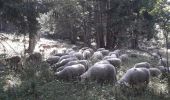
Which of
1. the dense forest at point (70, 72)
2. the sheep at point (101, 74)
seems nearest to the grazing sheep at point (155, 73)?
the dense forest at point (70, 72)

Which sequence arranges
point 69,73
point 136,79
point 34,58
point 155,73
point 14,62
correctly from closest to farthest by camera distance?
point 136,79 < point 69,73 < point 155,73 < point 14,62 < point 34,58

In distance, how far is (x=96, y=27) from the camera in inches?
1132

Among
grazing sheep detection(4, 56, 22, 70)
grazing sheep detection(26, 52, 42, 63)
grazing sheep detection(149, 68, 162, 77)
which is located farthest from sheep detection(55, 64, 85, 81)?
grazing sheep detection(26, 52, 42, 63)

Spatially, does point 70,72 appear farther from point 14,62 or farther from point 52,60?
point 52,60

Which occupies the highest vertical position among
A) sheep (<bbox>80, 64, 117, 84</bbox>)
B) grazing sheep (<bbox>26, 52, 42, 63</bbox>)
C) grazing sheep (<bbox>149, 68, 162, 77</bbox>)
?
grazing sheep (<bbox>26, 52, 42, 63</bbox>)

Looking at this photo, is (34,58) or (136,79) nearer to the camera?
(136,79)

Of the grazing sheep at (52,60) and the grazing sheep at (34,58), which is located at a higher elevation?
the grazing sheep at (34,58)

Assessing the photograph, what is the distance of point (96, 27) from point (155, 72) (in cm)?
1427

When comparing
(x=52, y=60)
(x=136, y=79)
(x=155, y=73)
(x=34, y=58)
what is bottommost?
(x=155, y=73)

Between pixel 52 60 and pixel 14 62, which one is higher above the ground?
pixel 14 62

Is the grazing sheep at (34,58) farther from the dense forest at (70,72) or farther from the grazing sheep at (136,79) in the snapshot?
the grazing sheep at (136,79)

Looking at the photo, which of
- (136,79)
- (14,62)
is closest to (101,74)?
(136,79)

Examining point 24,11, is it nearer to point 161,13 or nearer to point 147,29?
point 161,13

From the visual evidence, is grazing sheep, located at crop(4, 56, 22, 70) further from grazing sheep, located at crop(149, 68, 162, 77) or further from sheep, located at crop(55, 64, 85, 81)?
grazing sheep, located at crop(149, 68, 162, 77)
